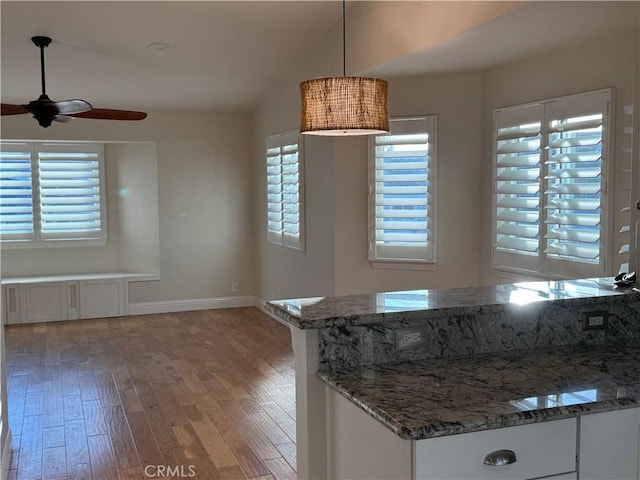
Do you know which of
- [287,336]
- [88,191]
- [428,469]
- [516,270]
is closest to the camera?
[428,469]

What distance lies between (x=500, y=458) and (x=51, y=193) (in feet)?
23.7

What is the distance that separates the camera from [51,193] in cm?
780

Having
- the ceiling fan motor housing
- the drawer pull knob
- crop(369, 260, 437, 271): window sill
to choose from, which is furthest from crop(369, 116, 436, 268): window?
the drawer pull knob

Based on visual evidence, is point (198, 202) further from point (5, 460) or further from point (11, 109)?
point (5, 460)

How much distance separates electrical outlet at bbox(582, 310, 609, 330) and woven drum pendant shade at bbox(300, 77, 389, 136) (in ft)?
4.41

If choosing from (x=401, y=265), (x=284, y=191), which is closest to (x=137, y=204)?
(x=284, y=191)

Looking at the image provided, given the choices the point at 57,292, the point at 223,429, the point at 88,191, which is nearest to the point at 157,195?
the point at 88,191

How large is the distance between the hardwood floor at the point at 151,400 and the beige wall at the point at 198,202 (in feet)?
2.66


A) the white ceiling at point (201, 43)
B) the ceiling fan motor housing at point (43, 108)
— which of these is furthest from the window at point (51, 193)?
the ceiling fan motor housing at point (43, 108)

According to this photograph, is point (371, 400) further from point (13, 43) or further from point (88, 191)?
point (88, 191)

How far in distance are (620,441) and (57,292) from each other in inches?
269

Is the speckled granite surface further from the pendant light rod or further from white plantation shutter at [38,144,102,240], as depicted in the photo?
white plantation shutter at [38,144,102,240]

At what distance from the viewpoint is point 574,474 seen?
1797 millimetres

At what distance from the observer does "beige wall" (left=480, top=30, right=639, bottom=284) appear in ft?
12.3
